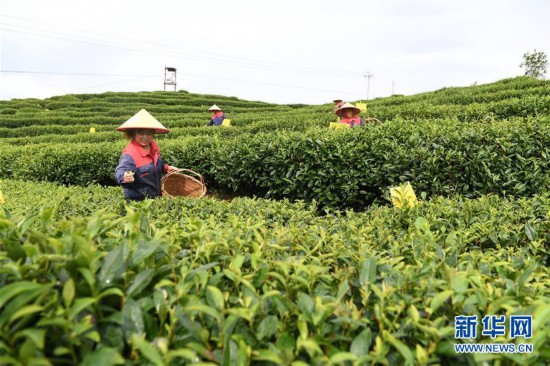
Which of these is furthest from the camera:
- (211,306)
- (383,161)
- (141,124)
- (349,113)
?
(349,113)

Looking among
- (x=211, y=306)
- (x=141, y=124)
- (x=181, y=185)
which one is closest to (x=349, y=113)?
(x=181, y=185)

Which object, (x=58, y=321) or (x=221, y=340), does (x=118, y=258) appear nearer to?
(x=58, y=321)

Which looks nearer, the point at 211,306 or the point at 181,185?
the point at 211,306

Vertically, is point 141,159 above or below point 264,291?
above

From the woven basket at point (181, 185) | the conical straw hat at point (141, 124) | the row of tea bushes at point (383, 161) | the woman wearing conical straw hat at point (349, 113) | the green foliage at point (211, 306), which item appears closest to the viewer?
the green foliage at point (211, 306)

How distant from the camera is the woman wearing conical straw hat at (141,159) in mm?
4227

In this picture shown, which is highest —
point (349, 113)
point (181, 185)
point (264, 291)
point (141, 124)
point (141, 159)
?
point (349, 113)

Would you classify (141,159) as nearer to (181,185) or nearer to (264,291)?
(181,185)

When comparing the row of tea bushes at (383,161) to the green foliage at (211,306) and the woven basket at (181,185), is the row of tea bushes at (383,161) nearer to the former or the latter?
the woven basket at (181,185)

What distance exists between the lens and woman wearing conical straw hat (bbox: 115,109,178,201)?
13.9 feet

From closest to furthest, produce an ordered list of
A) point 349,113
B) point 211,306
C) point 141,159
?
point 211,306 → point 141,159 → point 349,113

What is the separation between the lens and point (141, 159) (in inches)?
171

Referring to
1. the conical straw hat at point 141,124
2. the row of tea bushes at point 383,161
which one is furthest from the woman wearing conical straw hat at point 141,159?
the row of tea bushes at point 383,161

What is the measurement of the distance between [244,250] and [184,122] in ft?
57.3
